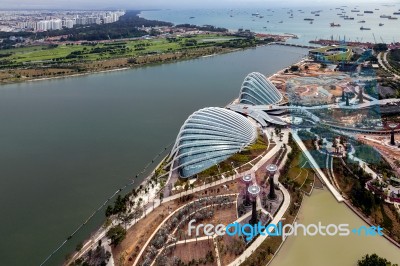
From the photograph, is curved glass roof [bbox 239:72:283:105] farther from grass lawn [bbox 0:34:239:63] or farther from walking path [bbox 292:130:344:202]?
grass lawn [bbox 0:34:239:63]

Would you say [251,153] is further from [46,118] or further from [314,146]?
[46,118]

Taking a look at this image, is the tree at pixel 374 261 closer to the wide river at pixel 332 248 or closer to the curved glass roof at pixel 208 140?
the wide river at pixel 332 248

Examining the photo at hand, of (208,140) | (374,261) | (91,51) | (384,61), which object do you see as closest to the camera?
(374,261)

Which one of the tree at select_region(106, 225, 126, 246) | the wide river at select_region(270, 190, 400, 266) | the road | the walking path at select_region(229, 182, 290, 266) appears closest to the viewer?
the walking path at select_region(229, 182, 290, 266)

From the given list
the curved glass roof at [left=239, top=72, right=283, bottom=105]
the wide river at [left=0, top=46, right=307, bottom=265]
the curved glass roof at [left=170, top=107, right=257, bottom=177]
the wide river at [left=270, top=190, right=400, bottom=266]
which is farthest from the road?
the wide river at [left=270, top=190, right=400, bottom=266]

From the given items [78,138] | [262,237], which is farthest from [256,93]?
[262,237]

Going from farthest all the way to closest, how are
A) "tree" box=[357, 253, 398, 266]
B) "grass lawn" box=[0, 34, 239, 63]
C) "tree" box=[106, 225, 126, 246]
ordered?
"grass lawn" box=[0, 34, 239, 63] → "tree" box=[106, 225, 126, 246] → "tree" box=[357, 253, 398, 266]

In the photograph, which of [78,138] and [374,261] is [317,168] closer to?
[374,261]

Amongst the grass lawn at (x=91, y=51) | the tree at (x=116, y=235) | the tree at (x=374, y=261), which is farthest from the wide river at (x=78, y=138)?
the tree at (x=374, y=261)
